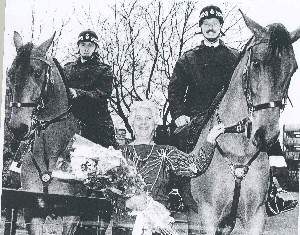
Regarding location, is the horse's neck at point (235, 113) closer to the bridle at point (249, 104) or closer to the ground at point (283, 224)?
the bridle at point (249, 104)

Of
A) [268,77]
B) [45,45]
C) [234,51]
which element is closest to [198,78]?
[234,51]

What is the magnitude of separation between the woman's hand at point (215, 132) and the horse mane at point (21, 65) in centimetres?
95

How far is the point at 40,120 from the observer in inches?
111

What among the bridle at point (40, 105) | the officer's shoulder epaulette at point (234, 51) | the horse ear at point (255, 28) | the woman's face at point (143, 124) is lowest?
the woman's face at point (143, 124)

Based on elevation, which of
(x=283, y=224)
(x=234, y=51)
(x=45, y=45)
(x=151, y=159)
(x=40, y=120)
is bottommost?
(x=283, y=224)

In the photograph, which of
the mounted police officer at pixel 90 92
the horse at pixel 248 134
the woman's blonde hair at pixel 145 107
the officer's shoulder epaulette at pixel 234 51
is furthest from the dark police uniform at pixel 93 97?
the officer's shoulder epaulette at pixel 234 51

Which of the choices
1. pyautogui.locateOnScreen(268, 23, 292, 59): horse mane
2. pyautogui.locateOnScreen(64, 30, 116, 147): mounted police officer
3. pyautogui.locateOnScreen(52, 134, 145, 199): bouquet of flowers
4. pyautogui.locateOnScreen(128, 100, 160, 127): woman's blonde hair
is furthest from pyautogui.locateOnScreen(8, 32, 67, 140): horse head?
pyautogui.locateOnScreen(268, 23, 292, 59): horse mane

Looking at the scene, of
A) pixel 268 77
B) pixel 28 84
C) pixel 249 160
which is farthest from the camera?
pixel 28 84

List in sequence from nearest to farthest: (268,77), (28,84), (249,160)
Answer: (268,77) → (249,160) → (28,84)

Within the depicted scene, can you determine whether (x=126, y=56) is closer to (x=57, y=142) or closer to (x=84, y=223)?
(x=57, y=142)

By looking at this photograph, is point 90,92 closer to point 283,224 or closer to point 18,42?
point 18,42

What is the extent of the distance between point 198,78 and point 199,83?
25 mm

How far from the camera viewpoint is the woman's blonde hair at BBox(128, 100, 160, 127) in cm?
271

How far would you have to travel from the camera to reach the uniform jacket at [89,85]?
9.10ft
